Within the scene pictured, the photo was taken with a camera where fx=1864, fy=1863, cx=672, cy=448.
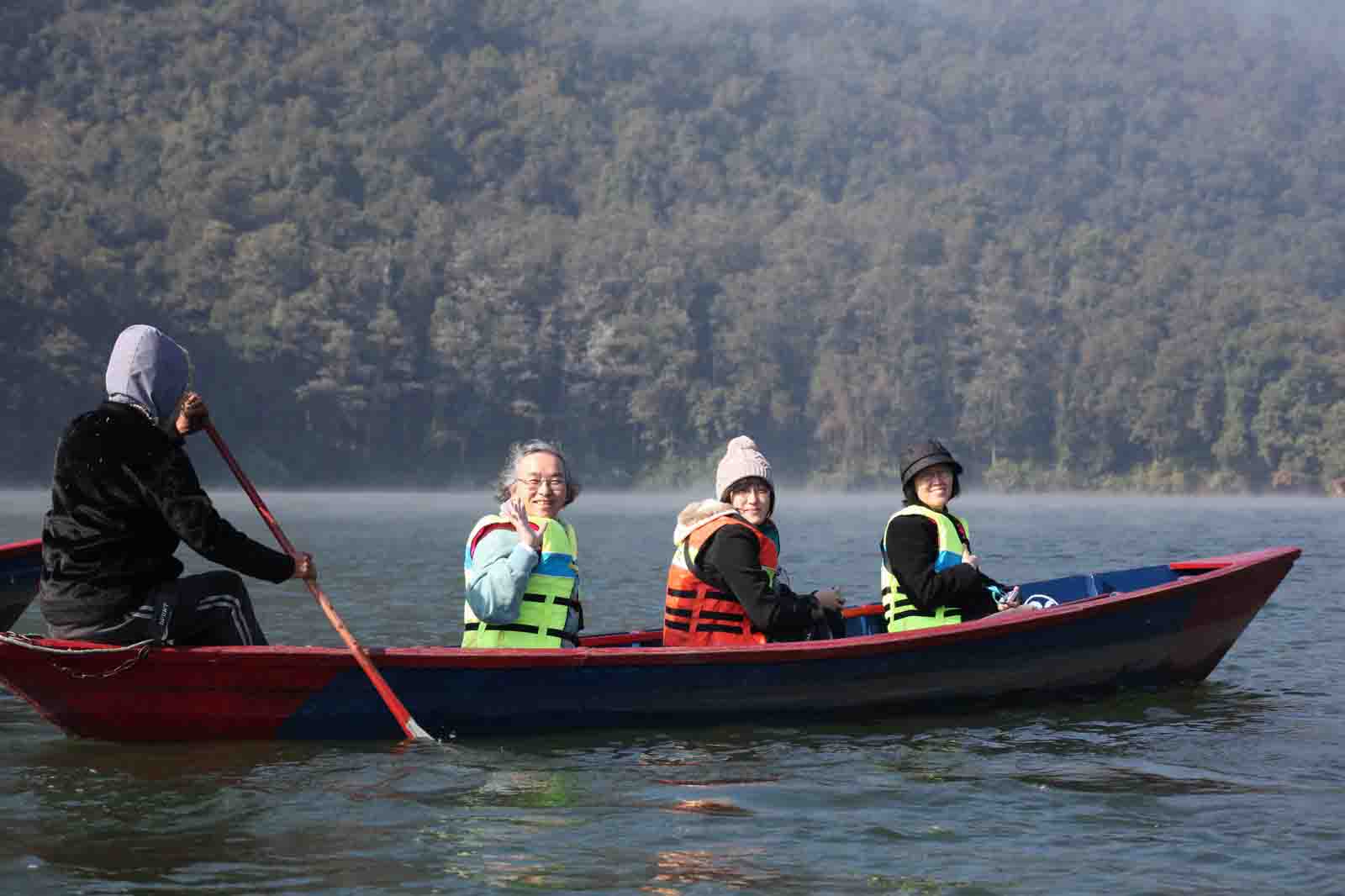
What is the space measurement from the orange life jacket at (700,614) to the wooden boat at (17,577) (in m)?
4.24

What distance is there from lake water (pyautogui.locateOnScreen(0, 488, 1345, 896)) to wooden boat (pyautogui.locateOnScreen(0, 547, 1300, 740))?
0.39ft

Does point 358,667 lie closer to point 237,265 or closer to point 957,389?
point 237,265

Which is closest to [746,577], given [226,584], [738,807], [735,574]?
[735,574]

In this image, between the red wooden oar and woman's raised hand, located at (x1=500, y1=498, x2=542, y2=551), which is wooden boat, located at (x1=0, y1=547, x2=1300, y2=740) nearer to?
the red wooden oar

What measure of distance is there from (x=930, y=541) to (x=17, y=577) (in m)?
5.49

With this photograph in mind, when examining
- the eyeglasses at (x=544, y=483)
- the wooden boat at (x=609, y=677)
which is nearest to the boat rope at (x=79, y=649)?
the wooden boat at (x=609, y=677)

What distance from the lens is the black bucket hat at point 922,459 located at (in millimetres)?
8719

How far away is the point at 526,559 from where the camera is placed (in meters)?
7.80

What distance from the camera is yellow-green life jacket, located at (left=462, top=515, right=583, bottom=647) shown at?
26.3 feet

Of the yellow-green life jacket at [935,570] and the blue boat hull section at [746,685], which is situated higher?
the yellow-green life jacket at [935,570]

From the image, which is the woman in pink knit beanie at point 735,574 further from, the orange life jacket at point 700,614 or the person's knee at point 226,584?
the person's knee at point 226,584

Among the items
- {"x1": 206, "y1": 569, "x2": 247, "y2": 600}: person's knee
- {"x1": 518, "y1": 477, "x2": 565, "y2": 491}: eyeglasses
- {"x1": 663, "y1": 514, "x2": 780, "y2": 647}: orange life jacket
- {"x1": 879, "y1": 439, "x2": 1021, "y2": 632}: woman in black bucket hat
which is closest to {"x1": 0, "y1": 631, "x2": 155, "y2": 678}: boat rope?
{"x1": 206, "y1": 569, "x2": 247, "y2": 600}: person's knee

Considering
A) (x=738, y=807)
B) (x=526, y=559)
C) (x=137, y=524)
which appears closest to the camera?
(x=738, y=807)

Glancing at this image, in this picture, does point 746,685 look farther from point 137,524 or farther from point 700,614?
point 137,524
